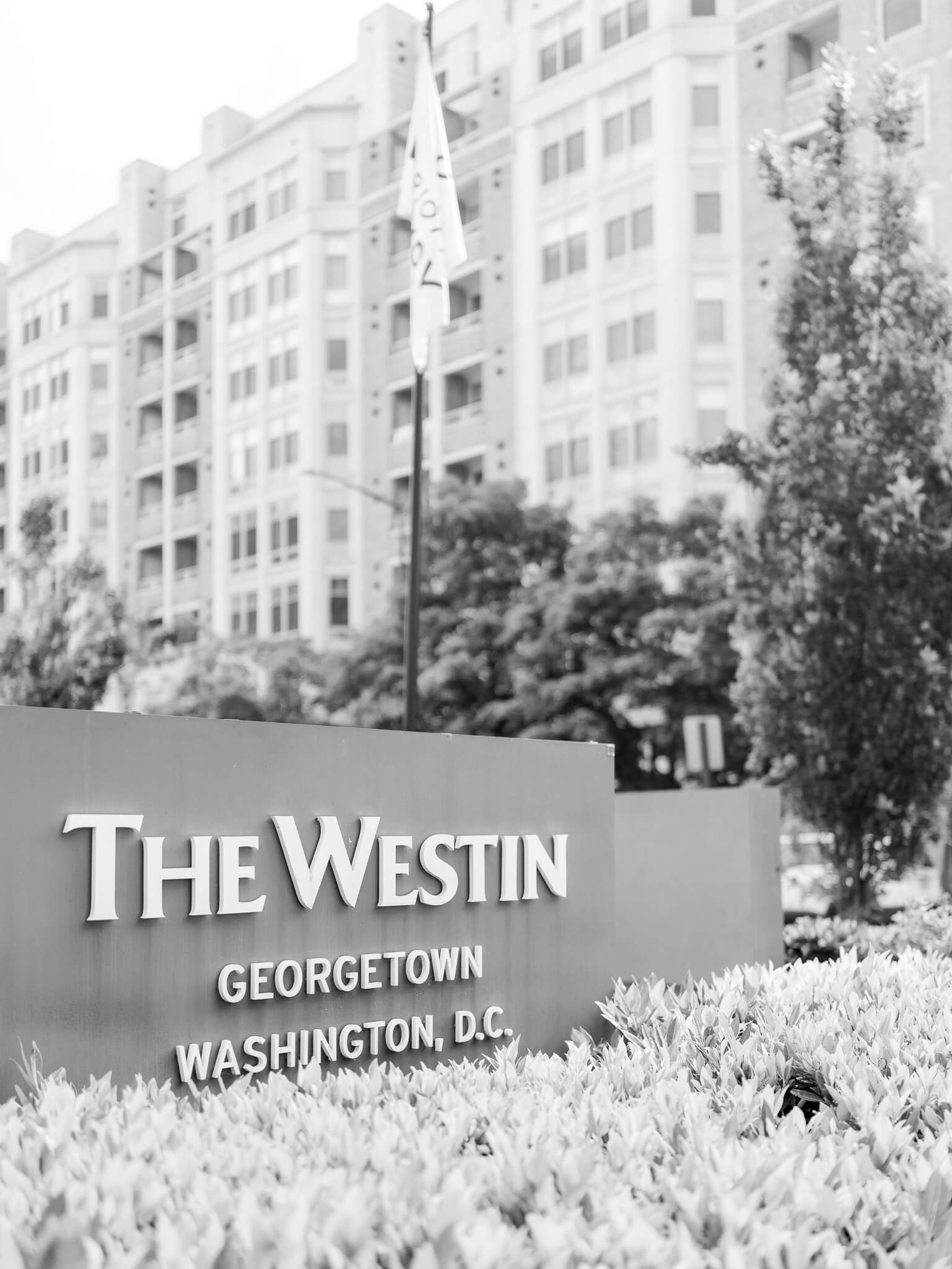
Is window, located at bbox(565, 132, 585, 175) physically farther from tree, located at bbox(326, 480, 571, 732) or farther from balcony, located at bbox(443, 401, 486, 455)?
tree, located at bbox(326, 480, 571, 732)

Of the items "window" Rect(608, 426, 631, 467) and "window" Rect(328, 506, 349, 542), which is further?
"window" Rect(328, 506, 349, 542)

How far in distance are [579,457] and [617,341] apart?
2.87 metres

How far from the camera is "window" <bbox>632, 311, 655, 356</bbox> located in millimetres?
36219

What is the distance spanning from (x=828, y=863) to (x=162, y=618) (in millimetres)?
40774

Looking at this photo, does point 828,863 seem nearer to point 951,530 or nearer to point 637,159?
point 951,530

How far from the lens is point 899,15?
1288 inches

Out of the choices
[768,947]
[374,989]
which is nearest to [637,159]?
[768,947]

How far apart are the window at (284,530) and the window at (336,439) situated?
6.48 ft

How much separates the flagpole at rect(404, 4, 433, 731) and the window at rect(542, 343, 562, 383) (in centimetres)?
2333

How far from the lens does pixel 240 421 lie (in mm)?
49125

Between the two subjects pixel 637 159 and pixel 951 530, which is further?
pixel 637 159

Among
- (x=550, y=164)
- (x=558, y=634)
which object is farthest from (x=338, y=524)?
(x=558, y=634)

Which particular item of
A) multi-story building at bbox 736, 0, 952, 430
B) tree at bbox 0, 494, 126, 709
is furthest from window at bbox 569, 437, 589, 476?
tree at bbox 0, 494, 126, 709

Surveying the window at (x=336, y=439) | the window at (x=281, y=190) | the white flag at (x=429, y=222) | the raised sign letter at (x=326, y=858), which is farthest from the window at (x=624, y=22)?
the raised sign letter at (x=326, y=858)
